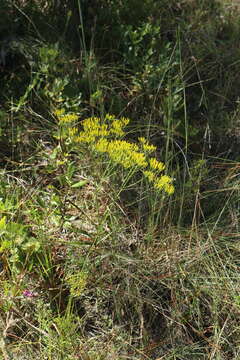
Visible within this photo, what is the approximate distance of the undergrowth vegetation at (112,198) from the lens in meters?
1.87

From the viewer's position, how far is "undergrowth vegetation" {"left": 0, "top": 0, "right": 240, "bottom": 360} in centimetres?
187

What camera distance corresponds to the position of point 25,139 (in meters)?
2.43

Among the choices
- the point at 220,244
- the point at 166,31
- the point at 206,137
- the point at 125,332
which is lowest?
the point at 125,332

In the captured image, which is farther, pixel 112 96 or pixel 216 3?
pixel 216 3

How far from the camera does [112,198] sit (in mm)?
2012

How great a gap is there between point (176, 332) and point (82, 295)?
39 cm

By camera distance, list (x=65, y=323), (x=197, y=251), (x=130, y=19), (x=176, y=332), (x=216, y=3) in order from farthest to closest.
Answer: (x=216, y=3) → (x=130, y=19) → (x=197, y=251) → (x=176, y=332) → (x=65, y=323)

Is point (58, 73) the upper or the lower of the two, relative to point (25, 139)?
upper

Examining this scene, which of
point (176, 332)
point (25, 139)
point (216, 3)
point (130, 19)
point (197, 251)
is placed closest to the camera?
point (176, 332)

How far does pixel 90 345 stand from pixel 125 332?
0.51 ft

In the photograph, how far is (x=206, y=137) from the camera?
266cm

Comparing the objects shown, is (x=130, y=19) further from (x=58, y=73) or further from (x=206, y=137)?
(x=206, y=137)

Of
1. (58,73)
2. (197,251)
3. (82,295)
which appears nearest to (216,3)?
(58,73)

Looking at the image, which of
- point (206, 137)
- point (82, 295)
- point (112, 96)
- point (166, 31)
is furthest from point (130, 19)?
point (82, 295)
